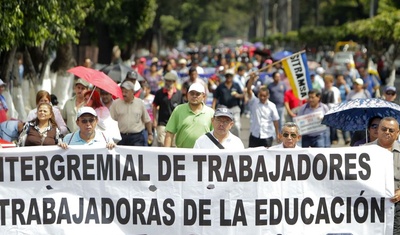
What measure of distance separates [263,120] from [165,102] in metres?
1.49

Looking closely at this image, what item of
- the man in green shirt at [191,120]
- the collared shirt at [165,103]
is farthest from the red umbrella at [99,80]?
the collared shirt at [165,103]

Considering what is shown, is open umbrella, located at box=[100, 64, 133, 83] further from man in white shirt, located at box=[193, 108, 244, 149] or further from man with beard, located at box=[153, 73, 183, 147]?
man in white shirt, located at box=[193, 108, 244, 149]

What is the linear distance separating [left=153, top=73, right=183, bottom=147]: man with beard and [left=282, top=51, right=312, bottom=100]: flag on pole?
2659 mm

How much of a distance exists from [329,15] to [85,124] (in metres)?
75.2

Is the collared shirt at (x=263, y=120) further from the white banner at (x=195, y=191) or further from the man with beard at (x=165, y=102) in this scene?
the white banner at (x=195, y=191)

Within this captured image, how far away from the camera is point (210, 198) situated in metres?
8.40

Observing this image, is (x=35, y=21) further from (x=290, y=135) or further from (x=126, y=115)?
(x=290, y=135)

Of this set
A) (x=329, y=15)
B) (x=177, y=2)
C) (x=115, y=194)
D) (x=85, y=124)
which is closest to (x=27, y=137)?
(x=85, y=124)

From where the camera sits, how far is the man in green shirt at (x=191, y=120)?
10.7 meters

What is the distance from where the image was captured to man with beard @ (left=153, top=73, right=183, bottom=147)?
15.1 metres

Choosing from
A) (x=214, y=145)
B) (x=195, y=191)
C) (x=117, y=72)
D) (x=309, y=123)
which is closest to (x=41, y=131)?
(x=214, y=145)

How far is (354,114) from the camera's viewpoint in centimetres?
1025

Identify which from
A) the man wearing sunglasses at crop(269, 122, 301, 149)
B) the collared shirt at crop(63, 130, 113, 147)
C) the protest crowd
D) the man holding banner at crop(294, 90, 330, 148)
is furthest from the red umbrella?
the man holding banner at crop(294, 90, 330, 148)

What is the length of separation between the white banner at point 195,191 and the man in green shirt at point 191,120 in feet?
7.25
